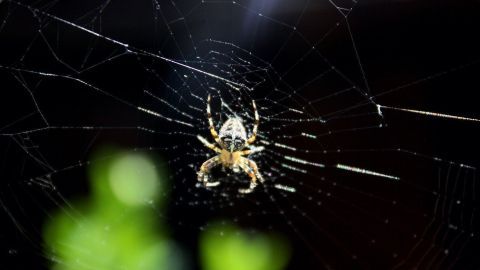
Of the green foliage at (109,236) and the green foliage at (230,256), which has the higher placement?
the green foliage at (109,236)

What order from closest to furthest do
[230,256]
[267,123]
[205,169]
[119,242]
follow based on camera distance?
[119,242] < [230,256] < [205,169] < [267,123]

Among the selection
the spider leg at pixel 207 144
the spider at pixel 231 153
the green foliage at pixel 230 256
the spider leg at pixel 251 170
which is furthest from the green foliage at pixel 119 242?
the spider leg at pixel 251 170

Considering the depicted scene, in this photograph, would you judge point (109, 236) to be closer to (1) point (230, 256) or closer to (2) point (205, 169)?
(1) point (230, 256)

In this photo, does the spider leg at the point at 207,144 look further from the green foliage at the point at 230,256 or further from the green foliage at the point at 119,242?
the green foliage at the point at 230,256

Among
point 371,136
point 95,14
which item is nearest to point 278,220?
point 371,136

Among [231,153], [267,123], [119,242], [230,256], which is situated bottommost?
[230,256]

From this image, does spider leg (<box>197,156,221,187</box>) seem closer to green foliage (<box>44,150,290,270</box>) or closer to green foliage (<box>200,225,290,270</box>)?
green foliage (<box>44,150,290,270</box>)

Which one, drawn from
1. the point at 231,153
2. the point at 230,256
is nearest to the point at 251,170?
the point at 231,153

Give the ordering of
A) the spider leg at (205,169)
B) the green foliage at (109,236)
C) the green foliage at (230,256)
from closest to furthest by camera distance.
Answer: the green foliage at (109,236) → the green foliage at (230,256) → the spider leg at (205,169)

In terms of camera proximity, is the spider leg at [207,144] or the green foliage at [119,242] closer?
the green foliage at [119,242]
